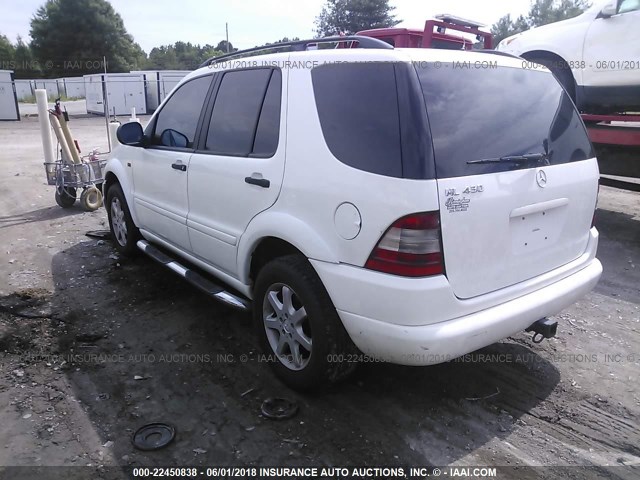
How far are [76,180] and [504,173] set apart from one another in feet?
22.1

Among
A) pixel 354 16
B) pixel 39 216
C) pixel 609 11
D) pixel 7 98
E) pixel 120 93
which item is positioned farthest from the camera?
pixel 354 16

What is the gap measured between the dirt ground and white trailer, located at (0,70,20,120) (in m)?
24.5

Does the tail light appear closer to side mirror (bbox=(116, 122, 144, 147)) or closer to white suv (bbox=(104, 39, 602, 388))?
white suv (bbox=(104, 39, 602, 388))

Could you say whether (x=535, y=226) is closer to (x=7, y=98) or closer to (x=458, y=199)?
(x=458, y=199)

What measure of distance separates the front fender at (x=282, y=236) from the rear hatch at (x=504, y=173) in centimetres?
65

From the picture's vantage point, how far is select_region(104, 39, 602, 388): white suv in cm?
239

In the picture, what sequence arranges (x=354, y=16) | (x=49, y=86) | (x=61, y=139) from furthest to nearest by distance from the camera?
(x=354, y=16), (x=49, y=86), (x=61, y=139)

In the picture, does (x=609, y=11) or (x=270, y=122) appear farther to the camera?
(x=609, y=11)

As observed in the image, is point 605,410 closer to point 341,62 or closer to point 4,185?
point 341,62

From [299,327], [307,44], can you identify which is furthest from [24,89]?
[299,327]

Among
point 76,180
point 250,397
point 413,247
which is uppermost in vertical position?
point 413,247

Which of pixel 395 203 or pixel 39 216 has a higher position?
pixel 395 203

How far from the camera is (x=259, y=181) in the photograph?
304cm

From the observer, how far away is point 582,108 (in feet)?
21.5
